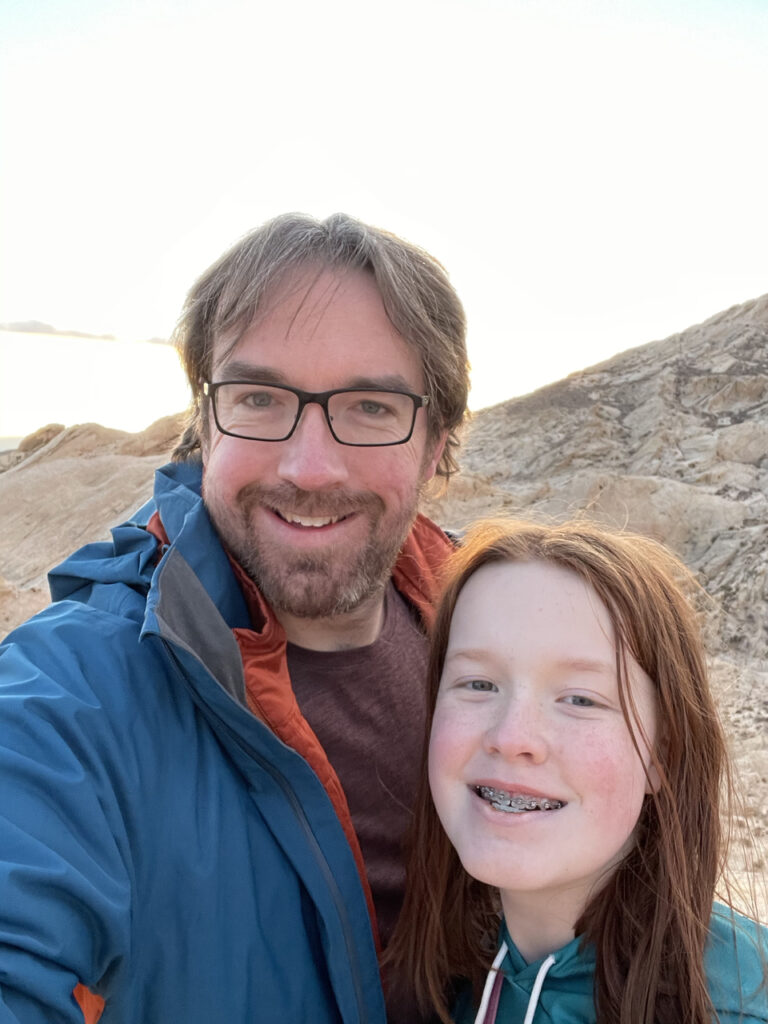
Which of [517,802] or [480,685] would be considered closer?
[517,802]

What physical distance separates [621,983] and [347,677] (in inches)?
38.6

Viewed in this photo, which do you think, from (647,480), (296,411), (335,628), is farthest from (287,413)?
(647,480)

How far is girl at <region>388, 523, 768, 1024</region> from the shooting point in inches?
55.1

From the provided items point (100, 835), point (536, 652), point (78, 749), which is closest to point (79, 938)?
point (100, 835)

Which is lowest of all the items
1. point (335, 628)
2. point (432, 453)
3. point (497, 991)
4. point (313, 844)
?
point (497, 991)

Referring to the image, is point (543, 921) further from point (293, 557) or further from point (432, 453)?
point (432, 453)

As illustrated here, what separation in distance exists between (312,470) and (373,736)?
72 cm

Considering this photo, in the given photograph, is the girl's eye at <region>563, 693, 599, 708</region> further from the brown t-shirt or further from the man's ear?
the man's ear

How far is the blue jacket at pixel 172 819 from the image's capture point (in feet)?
4.18

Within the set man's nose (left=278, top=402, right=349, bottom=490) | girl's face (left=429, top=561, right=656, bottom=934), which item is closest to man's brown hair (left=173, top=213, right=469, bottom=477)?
man's nose (left=278, top=402, right=349, bottom=490)

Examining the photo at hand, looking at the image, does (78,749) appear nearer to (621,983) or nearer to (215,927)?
(215,927)

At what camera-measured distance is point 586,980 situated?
144 cm

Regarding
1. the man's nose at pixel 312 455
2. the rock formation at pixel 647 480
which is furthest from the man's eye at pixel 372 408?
the rock formation at pixel 647 480

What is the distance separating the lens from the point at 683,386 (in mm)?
9414
